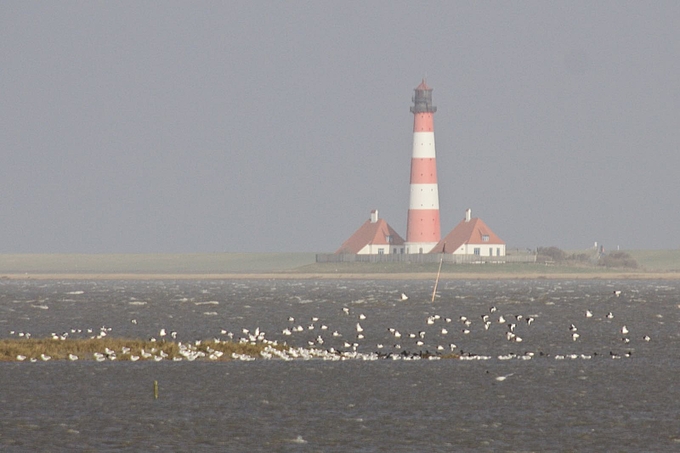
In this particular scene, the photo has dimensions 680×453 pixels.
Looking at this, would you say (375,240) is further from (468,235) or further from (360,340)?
(360,340)

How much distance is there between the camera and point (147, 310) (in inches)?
2815

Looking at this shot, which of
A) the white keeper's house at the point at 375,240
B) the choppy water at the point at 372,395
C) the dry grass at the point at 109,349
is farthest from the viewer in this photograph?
the white keeper's house at the point at 375,240

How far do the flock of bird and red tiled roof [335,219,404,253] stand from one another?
76.6 metres

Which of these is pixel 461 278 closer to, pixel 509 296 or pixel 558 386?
pixel 509 296

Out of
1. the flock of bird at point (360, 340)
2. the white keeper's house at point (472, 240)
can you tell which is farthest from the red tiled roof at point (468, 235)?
the flock of bird at point (360, 340)

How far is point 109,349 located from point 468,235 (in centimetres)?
9764

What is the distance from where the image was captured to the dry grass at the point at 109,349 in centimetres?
4209

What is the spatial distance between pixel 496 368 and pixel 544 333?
14.6 metres

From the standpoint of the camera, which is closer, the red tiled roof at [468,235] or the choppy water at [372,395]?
the choppy water at [372,395]

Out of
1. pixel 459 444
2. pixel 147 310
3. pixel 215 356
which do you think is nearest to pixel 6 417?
pixel 459 444

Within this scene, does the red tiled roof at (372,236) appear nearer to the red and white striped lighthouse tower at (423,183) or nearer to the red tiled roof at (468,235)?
the red tiled roof at (468,235)

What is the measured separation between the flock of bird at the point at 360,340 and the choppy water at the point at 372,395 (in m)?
0.19

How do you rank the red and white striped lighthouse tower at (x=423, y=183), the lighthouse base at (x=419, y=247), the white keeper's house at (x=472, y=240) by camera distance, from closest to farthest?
the red and white striped lighthouse tower at (x=423, y=183)
the lighthouse base at (x=419, y=247)
the white keeper's house at (x=472, y=240)

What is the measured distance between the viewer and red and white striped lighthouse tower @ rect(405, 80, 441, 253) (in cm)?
12656
